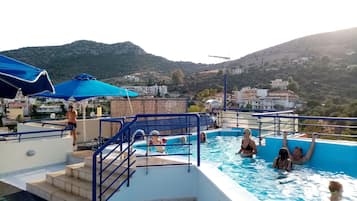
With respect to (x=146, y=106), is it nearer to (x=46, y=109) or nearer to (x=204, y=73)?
(x=46, y=109)

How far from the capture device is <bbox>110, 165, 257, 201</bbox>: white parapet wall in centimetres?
562

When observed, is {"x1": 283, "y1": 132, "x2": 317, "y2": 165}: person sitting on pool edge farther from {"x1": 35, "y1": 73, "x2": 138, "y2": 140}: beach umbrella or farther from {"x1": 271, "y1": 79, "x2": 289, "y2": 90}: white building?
{"x1": 271, "y1": 79, "x2": 289, "y2": 90}: white building

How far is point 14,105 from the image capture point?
2709 centimetres

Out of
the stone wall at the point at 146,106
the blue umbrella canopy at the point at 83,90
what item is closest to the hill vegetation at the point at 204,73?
the stone wall at the point at 146,106

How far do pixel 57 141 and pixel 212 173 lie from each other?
522 centimetres

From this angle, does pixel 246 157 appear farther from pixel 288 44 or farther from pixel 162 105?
pixel 288 44

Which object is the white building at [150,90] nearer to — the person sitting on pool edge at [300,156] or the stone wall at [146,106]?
the stone wall at [146,106]

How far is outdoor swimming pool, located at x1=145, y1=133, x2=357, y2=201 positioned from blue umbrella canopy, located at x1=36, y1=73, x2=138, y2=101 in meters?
2.83

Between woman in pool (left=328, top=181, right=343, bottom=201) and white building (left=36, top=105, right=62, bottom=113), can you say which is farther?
white building (left=36, top=105, right=62, bottom=113)

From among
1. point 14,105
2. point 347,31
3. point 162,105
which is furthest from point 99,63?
point 347,31

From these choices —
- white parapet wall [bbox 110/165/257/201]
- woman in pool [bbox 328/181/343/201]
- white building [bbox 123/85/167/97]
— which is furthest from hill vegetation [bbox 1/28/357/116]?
woman in pool [bbox 328/181/343/201]

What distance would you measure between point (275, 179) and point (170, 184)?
2790mm

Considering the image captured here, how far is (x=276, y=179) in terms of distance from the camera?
7.47m

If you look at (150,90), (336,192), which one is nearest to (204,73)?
(150,90)
